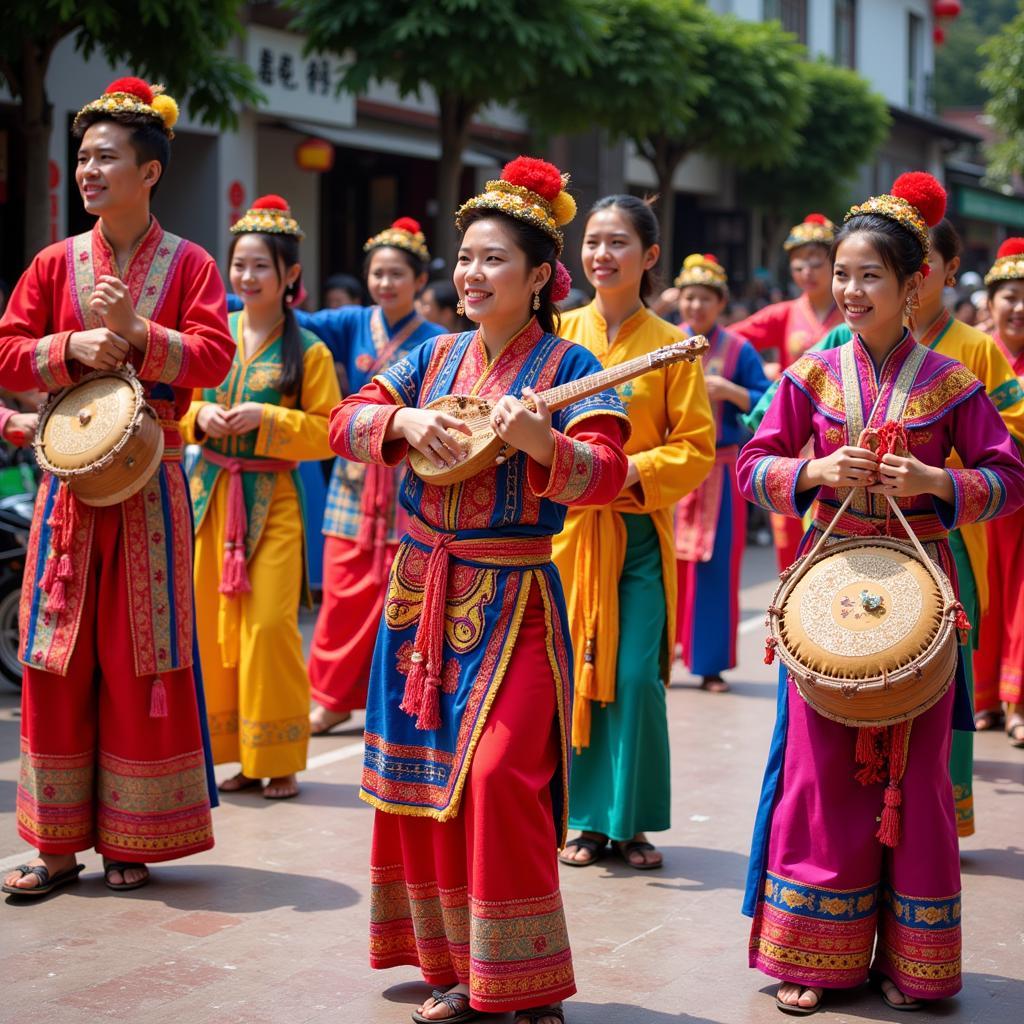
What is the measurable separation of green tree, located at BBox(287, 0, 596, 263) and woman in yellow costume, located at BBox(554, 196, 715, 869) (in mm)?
6796

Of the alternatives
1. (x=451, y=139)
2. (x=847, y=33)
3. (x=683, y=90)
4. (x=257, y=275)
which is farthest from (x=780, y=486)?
(x=847, y=33)

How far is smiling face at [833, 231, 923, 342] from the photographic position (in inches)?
161

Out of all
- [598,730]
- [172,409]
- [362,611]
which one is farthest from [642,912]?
[362,611]

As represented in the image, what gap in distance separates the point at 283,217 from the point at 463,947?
3232mm

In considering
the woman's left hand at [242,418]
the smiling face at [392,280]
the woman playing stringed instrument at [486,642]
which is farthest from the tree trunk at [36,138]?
the woman playing stringed instrument at [486,642]

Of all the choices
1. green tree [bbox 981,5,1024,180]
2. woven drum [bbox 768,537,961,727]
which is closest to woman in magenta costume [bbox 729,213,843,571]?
woven drum [bbox 768,537,961,727]

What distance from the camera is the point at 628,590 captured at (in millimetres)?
5309

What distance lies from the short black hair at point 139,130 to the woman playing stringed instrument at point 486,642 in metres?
1.30

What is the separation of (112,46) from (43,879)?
6389 mm

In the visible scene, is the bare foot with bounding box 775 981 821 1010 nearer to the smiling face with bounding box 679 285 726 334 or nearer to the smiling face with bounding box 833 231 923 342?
the smiling face with bounding box 833 231 923 342

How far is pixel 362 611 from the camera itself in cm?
701

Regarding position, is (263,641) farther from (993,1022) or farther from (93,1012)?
(993,1022)

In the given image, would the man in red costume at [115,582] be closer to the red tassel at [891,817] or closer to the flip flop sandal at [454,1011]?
the flip flop sandal at [454,1011]

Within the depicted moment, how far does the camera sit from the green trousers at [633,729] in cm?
523
